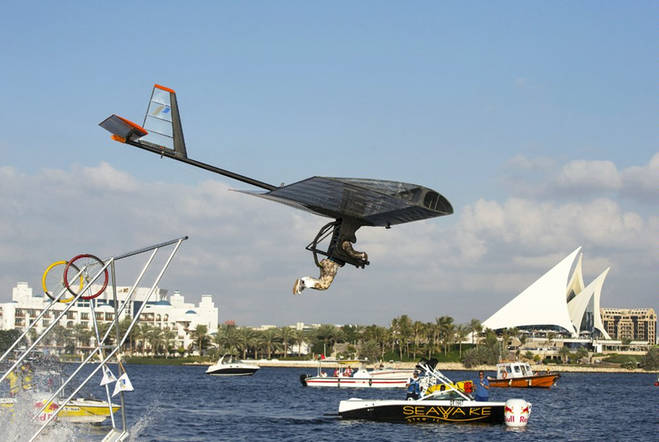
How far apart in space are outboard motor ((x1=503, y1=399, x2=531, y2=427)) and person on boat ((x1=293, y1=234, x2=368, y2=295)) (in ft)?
117

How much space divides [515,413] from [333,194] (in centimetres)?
3764

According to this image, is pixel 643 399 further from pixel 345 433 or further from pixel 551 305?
pixel 551 305

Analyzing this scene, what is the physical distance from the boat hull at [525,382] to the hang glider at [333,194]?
84.8 metres

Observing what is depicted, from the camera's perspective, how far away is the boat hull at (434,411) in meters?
47.8

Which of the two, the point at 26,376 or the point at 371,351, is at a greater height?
the point at 371,351

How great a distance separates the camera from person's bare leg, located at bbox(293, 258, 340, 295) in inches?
626

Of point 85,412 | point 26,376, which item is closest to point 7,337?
point 26,376

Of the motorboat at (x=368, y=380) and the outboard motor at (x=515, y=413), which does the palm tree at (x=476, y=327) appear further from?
the outboard motor at (x=515, y=413)

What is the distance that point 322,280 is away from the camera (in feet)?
52.6

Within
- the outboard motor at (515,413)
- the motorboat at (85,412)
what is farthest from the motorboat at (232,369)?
the motorboat at (85,412)

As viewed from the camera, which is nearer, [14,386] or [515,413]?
[14,386]

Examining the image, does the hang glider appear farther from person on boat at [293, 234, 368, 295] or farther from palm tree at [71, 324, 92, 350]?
palm tree at [71, 324, 92, 350]

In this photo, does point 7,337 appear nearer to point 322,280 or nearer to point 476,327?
point 322,280

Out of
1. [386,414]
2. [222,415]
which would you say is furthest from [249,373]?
[386,414]
